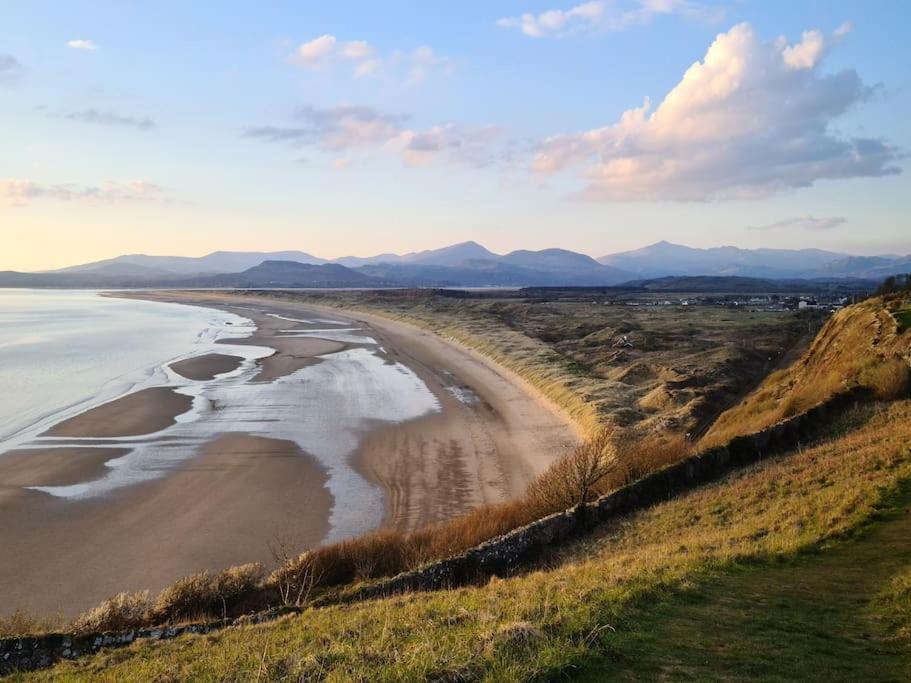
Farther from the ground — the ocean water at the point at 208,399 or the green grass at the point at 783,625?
the green grass at the point at 783,625

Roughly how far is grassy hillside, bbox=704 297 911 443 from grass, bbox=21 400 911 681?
6712 mm

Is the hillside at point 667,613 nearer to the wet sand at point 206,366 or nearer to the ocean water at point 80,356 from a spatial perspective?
the ocean water at point 80,356

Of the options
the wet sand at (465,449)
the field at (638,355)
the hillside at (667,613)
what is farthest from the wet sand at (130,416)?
the field at (638,355)

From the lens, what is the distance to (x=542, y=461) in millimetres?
23672

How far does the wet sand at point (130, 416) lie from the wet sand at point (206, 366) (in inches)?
245

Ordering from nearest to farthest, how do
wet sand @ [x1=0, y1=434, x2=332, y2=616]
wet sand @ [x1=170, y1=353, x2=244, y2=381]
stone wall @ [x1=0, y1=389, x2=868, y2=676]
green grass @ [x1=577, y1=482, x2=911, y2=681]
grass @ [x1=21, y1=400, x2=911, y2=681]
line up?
green grass @ [x1=577, y1=482, x2=911, y2=681], grass @ [x1=21, y1=400, x2=911, y2=681], stone wall @ [x1=0, y1=389, x2=868, y2=676], wet sand @ [x1=0, y1=434, x2=332, y2=616], wet sand @ [x1=170, y1=353, x2=244, y2=381]

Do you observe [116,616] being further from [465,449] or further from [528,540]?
[465,449]

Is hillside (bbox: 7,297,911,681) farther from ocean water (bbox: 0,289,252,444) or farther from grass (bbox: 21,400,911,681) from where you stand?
ocean water (bbox: 0,289,252,444)

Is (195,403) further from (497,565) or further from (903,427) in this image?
(903,427)

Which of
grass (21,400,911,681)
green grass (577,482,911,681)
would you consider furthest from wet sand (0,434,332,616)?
green grass (577,482,911,681)

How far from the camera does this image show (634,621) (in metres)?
7.40

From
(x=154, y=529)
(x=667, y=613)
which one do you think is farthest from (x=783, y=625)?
(x=154, y=529)

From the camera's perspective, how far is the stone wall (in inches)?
355

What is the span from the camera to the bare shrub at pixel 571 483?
16.0m
